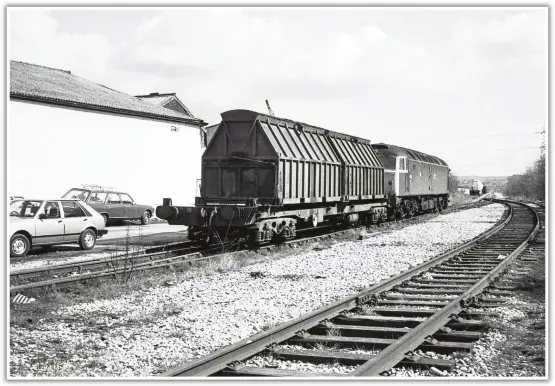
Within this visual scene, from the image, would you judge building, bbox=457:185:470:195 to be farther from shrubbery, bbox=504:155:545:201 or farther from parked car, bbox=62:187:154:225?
shrubbery, bbox=504:155:545:201

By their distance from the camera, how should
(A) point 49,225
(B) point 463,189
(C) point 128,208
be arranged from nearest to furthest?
1. (A) point 49,225
2. (C) point 128,208
3. (B) point 463,189

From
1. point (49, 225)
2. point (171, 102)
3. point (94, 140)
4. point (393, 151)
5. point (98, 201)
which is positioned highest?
point (171, 102)

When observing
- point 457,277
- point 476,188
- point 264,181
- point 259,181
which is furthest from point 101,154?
point 476,188

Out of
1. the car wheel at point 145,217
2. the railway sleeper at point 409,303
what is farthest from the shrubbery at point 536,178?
the car wheel at point 145,217

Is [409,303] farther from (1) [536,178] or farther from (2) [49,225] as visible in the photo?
(2) [49,225]

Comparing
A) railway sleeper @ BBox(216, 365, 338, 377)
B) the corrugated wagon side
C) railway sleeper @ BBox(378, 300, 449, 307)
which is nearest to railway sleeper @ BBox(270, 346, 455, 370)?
railway sleeper @ BBox(216, 365, 338, 377)

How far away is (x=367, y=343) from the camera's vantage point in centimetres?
626

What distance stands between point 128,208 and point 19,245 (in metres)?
9.67

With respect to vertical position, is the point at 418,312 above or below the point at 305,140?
below

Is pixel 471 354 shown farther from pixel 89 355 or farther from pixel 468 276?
pixel 468 276

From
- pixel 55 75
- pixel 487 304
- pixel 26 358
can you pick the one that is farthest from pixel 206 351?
pixel 55 75

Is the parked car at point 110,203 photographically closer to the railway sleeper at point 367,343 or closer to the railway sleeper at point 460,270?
Result: the railway sleeper at point 460,270

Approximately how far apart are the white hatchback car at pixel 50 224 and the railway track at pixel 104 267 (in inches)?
67.8

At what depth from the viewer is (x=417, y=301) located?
849 cm
